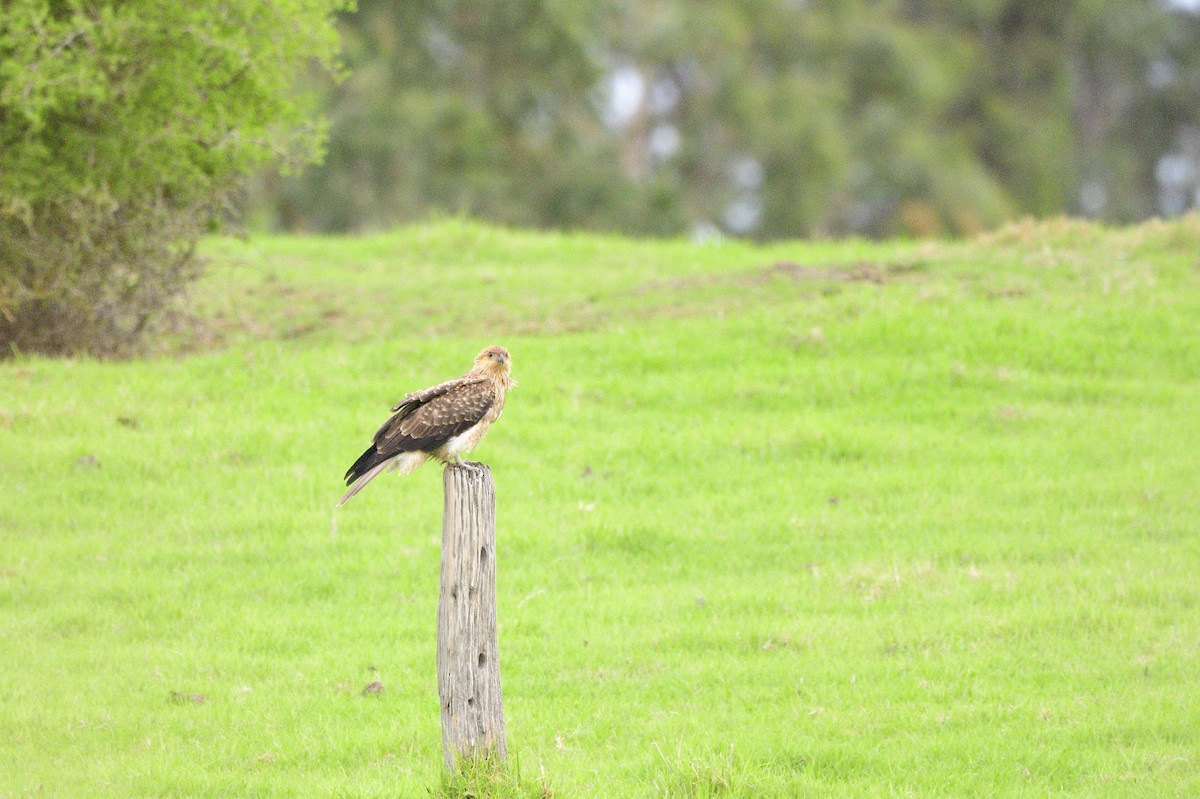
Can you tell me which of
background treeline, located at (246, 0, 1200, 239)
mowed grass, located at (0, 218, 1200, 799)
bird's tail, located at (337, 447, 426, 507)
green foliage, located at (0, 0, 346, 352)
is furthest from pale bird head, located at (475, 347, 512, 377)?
background treeline, located at (246, 0, 1200, 239)

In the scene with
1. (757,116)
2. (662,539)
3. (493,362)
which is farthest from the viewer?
(757,116)

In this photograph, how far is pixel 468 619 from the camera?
297 inches

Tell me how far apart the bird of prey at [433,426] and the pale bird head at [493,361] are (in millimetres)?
87

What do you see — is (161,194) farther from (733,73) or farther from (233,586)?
(733,73)

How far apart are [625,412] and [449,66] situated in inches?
975

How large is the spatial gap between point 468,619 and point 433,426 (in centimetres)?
175

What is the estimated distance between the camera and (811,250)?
2473 cm

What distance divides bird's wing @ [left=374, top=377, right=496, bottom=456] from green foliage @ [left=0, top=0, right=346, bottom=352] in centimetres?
886

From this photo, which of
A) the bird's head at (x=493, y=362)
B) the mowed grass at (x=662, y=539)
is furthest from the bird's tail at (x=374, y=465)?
the mowed grass at (x=662, y=539)

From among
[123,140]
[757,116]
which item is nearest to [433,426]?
[123,140]

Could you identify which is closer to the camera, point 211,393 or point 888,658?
point 888,658

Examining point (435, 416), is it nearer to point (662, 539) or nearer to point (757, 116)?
point (662, 539)

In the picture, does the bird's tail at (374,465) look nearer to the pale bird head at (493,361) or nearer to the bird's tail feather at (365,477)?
the bird's tail feather at (365,477)

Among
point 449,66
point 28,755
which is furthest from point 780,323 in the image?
point 449,66
